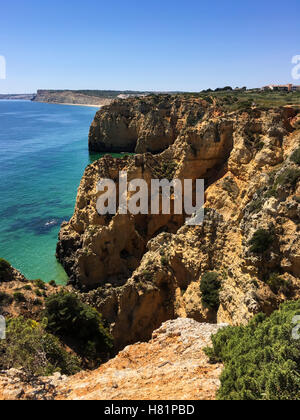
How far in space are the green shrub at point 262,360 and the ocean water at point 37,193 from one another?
66.4 ft

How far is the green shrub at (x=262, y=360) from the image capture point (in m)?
6.74

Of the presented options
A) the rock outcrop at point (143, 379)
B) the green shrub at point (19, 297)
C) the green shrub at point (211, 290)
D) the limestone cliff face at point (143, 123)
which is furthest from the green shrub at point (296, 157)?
the limestone cliff face at point (143, 123)

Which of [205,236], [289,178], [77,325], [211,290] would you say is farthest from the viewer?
[205,236]

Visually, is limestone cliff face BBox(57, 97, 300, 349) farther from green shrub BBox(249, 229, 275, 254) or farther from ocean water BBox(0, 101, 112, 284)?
ocean water BBox(0, 101, 112, 284)

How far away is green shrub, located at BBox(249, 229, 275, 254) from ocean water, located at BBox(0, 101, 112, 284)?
1887cm

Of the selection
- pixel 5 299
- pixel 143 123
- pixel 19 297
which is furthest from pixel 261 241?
pixel 143 123

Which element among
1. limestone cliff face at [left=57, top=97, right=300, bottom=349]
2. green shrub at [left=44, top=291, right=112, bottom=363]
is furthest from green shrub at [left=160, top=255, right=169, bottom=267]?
Result: green shrub at [left=44, top=291, right=112, bottom=363]

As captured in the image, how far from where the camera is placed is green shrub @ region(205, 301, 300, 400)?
265 inches

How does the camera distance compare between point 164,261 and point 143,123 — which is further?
point 143,123

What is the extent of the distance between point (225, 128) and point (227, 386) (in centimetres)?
2014

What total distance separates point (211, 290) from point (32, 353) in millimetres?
7746

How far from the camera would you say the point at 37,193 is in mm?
48500

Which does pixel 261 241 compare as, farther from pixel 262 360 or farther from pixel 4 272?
pixel 4 272

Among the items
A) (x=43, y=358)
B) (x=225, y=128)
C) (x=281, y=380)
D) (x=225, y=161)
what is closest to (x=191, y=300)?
(x=43, y=358)
